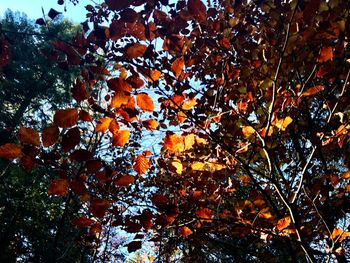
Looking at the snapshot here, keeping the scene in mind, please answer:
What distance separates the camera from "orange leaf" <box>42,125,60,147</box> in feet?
4.79

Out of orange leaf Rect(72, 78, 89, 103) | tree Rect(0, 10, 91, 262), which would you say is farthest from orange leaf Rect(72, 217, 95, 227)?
tree Rect(0, 10, 91, 262)

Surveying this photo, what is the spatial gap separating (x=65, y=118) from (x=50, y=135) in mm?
119

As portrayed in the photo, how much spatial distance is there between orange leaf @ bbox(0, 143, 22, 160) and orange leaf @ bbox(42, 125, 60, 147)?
0.47 ft

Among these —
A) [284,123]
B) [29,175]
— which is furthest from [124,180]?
[29,175]

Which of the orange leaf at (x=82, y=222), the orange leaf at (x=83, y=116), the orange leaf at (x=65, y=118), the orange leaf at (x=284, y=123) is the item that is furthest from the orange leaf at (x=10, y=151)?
the orange leaf at (x=284, y=123)

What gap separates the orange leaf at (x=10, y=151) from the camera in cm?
140

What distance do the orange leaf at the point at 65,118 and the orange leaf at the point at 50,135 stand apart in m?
0.04

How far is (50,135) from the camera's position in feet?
4.81

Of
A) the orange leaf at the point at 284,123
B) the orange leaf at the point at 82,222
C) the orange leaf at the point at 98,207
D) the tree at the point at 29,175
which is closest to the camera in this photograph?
the orange leaf at the point at 98,207

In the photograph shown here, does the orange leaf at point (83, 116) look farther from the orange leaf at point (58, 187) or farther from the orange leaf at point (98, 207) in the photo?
the orange leaf at point (98, 207)

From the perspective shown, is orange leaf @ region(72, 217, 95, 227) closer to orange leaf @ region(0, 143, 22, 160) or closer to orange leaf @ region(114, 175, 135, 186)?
orange leaf @ region(114, 175, 135, 186)

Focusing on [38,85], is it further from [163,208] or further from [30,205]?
[163,208]

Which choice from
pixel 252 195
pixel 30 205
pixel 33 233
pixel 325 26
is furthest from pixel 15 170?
pixel 325 26

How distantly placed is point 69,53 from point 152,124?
0.84 meters
